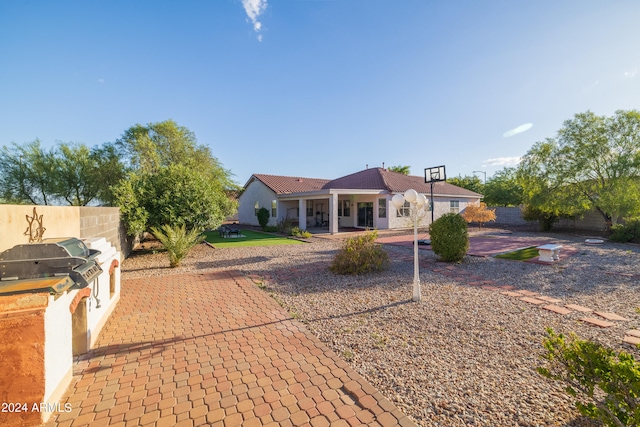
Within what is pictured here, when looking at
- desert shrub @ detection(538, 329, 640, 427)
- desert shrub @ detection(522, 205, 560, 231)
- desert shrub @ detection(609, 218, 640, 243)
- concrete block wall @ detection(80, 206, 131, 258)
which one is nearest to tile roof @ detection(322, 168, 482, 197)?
desert shrub @ detection(522, 205, 560, 231)

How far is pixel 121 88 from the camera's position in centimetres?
1260

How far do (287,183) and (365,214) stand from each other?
342 inches

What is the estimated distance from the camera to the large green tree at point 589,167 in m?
14.1

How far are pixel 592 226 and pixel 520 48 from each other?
1780 centimetres

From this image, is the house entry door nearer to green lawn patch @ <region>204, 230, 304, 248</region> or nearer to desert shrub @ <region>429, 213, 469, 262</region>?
green lawn patch @ <region>204, 230, 304, 248</region>

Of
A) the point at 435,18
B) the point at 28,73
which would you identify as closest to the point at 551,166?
the point at 435,18

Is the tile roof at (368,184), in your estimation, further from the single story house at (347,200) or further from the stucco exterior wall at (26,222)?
the stucco exterior wall at (26,222)

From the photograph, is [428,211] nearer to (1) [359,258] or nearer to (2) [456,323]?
(1) [359,258]

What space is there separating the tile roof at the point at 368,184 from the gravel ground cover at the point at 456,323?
12.4 meters

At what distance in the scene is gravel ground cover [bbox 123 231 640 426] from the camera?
110 inches

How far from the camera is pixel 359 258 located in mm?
8070

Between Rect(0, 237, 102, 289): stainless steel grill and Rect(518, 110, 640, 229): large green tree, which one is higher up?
Rect(518, 110, 640, 229): large green tree

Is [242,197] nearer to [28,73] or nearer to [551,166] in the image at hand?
[28,73]

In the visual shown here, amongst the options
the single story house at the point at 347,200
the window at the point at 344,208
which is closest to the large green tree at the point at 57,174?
the single story house at the point at 347,200
